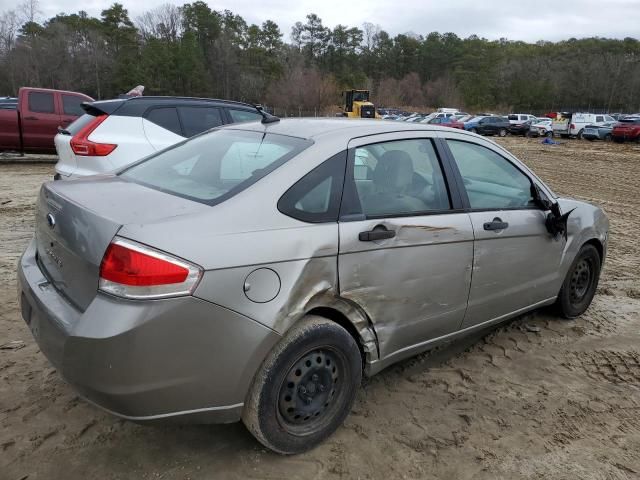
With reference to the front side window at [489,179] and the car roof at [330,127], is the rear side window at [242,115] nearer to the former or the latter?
the car roof at [330,127]

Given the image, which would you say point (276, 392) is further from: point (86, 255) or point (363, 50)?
point (363, 50)

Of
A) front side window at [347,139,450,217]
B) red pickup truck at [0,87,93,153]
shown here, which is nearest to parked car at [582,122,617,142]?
red pickup truck at [0,87,93,153]


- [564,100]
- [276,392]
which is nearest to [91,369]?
[276,392]

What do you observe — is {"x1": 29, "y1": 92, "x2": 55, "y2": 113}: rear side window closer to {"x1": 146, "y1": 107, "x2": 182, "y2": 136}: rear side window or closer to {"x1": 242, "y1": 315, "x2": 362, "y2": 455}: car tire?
{"x1": 146, "y1": 107, "x2": 182, "y2": 136}: rear side window

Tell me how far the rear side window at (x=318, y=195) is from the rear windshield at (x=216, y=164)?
0.17m

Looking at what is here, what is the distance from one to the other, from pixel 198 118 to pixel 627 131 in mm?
27478

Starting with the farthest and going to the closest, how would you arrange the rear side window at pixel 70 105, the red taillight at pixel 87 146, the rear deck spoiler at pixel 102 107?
the rear side window at pixel 70 105 < the rear deck spoiler at pixel 102 107 < the red taillight at pixel 87 146

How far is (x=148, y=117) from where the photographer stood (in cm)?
672

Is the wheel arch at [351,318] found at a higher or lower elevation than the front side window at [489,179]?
lower

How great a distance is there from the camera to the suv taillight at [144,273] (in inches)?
82.0

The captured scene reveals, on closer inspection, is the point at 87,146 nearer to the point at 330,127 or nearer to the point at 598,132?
the point at 330,127

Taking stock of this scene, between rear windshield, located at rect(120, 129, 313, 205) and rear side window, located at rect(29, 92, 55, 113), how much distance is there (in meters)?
10.8

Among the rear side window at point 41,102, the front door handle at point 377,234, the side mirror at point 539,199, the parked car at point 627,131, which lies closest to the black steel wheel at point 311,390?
the front door handle at point 377,234

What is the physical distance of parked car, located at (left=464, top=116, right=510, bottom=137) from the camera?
1452 inches
